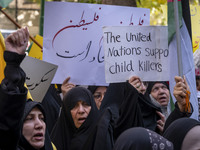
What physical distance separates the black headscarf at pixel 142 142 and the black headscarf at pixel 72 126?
2.06 metres

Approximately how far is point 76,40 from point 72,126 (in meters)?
0.96

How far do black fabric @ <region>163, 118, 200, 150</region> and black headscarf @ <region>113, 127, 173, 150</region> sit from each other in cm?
29

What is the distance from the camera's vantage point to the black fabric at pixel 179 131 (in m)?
2.96

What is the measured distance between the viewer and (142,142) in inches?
103

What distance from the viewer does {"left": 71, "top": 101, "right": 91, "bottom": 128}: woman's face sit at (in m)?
4.88

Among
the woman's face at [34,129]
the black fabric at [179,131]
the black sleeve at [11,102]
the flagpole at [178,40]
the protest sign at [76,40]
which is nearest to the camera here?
the black sleeve at [11,102]

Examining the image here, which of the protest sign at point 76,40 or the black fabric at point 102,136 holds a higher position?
the protest sign at point 76,40

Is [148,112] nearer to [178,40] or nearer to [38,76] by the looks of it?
[178,40]

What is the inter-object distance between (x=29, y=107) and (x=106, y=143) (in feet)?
2.99

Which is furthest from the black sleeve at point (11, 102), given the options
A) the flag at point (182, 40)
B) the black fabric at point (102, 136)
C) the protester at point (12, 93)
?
the flag at point (182, 40)

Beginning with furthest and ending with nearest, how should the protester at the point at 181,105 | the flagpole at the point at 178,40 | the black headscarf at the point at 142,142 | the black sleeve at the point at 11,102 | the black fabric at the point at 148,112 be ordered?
the black fabric at the point at 148,112
the flagpole at the point at 178,40
the protester at the point at 181,105
the black sleeve at the point at 11,102
the black headscarf at the point at 142,142

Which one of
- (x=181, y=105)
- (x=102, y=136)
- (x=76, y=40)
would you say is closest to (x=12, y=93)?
(x=102, y=136)

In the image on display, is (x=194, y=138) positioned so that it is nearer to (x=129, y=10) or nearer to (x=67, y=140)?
(x=67, y=140)

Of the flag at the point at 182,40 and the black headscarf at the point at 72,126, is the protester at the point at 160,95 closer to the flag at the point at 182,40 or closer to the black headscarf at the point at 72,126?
the flag at the point at 182,40
